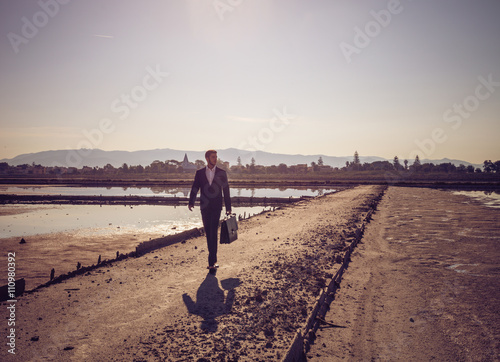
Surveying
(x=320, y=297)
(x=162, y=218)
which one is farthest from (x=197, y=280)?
(x=162, y=218)

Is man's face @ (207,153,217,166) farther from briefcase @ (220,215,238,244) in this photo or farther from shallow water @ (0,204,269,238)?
shallow water @ (0,204,269,238)

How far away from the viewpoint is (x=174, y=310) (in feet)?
16.8

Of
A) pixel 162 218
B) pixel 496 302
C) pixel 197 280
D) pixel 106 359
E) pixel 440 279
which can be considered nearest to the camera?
pixel 106 359

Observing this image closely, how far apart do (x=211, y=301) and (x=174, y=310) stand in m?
0.67

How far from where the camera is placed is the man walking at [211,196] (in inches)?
273

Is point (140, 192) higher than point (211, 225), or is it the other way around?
point (211, 225)

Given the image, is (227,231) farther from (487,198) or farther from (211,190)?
(487,198)

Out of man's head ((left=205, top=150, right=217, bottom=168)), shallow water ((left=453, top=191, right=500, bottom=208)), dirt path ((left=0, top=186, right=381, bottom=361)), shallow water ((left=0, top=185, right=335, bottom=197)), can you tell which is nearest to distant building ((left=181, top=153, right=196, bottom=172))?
shallow water ((left=0, top=185, right=335, bottom=197))

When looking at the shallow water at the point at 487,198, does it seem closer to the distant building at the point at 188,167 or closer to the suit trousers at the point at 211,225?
the suit trousers at the point at 211,225

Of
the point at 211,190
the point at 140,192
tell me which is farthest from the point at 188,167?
the point at 211,190

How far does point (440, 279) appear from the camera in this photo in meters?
7.47

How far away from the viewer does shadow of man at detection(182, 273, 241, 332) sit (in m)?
4.80

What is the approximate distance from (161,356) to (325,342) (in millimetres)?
2249

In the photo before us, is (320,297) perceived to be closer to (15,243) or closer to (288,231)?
(288,231)
